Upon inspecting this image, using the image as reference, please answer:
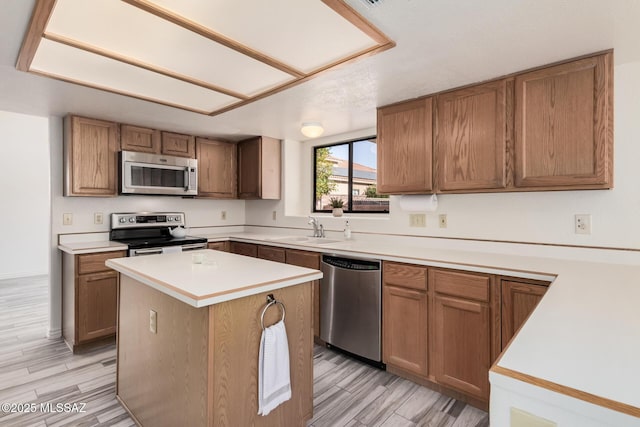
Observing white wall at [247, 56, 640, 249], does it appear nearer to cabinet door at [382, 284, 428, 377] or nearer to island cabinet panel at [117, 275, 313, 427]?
cabinet door at [382, 284, 428, 377]

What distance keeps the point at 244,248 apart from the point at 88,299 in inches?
60.4

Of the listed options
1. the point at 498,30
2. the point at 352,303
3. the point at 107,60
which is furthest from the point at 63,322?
the point at 498,30

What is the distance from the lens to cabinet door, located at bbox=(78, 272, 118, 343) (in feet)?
9.08

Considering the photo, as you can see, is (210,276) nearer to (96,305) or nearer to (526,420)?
(526,420)

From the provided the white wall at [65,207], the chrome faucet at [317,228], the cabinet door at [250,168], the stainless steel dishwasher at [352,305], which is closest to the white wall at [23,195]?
the white wall at [65,207]

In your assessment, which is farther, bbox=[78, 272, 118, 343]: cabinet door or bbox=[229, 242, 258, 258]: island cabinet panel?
bbox=[229, 242, 258, 258]: island cabinet panel

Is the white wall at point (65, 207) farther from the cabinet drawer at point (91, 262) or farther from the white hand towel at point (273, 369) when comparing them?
the white hand towel at point (273, 369)

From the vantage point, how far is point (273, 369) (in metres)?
1.53

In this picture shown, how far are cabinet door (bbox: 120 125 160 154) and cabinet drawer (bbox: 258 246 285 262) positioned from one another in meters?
1.61

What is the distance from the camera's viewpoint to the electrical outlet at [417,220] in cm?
281

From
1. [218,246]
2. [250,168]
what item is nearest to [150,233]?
[218,246]

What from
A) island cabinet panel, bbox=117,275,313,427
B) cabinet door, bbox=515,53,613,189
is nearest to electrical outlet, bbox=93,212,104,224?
island cabinet panel, bbox=117,275,313,427

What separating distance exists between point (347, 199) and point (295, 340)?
234 cm

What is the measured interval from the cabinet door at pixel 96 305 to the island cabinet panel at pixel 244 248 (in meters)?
1.31
